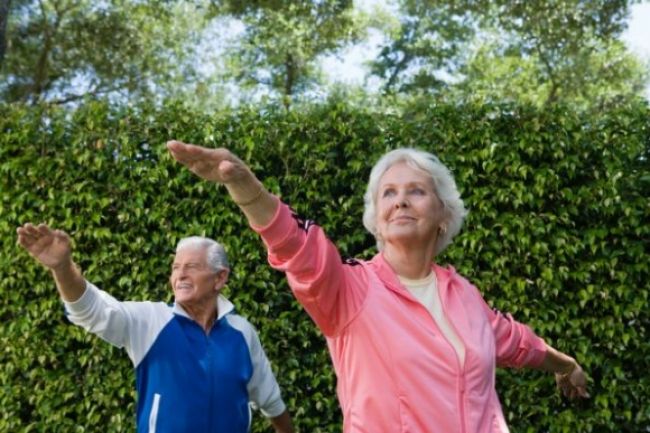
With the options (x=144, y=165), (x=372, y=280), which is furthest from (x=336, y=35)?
(x=372, y=280)

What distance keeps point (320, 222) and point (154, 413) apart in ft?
5.92

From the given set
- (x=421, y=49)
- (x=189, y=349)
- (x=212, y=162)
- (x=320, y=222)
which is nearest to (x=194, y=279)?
(x=189, y=349)

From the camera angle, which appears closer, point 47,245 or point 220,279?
point 47,245

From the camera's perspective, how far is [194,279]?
374cm

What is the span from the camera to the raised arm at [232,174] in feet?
6.09

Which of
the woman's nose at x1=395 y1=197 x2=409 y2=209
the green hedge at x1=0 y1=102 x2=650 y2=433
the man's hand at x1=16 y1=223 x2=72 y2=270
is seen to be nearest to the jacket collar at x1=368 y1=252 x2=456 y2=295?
the woman's nose at x1=395 y1=197 x2=409 y2=209

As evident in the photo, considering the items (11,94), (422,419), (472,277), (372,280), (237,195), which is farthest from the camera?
(11,94)

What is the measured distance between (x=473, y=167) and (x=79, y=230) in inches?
103

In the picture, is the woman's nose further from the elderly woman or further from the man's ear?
the man's ear

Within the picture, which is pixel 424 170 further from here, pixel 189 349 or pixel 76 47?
pixel 76 47

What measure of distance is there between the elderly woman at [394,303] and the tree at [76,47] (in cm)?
1334

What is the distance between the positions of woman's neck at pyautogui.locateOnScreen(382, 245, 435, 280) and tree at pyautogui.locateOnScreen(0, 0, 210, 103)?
13.4 m

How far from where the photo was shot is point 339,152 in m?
4.98

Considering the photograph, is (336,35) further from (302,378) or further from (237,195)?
(237,195)
